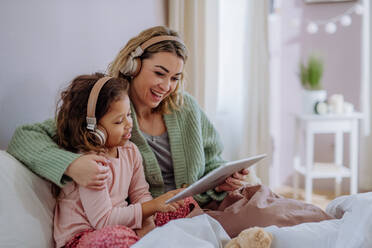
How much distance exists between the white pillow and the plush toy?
1.55 ft

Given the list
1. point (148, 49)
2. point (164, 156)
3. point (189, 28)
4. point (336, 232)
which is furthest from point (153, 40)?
point (189, 28)

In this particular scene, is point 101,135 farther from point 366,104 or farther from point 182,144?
point 366,104

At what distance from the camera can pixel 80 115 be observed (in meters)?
1.23

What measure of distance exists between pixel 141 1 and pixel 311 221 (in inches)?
53.4

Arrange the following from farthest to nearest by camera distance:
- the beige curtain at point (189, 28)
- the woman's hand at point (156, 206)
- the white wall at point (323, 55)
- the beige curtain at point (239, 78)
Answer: the white wall at point (323, 55), the beige curtain at point (239, 78), the beige curtain at point (189, 28), the woman's hand at point (156, 206)

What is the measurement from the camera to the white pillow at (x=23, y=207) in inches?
39.9

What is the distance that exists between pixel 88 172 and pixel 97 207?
0.33 feet

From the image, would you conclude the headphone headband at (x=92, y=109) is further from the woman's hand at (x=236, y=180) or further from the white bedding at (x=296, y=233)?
the woman's hand at (x=236, y=180)

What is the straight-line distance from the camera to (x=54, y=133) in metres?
1.30

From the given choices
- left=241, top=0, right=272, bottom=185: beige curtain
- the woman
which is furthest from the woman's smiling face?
left=241, top=0, right=272, bottom=185: beige curtain

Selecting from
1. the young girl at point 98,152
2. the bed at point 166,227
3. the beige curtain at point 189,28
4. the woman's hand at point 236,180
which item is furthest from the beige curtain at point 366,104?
the young girl at point 98,152

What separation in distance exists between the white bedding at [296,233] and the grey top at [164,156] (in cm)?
46

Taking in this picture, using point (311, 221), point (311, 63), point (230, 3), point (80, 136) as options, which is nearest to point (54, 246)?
point (80, 136)

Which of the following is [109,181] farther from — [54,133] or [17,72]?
[17,72]
